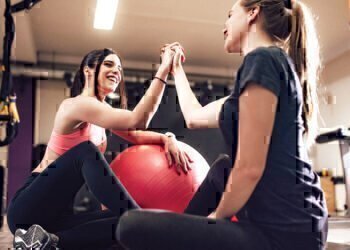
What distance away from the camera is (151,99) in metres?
1.80

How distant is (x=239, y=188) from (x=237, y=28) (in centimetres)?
55

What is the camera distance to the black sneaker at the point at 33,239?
66.9 inches

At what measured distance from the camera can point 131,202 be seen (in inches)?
64.8

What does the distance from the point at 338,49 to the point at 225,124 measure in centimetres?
712

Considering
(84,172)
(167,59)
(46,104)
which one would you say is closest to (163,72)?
(167,59)

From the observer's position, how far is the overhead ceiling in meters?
5.56

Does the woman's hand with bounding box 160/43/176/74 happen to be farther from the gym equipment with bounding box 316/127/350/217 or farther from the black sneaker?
the gym equipment with bounding box 316/127/350/217

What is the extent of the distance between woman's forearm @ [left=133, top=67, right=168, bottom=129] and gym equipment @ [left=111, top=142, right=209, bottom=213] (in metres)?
0.27

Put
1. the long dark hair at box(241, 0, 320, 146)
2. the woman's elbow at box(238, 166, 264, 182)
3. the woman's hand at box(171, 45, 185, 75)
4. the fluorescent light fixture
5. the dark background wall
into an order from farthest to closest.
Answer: the dark background wall, the fluorescent light fixture, the woman's hand at box(171, 45, 185, 75), the long dark hair at box(241, 0, 320, 146), the woman's elbow at box(238, 166, 264, 182)

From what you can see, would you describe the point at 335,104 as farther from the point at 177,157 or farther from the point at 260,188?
the point at 260,188

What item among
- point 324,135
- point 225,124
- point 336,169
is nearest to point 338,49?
point 336,169

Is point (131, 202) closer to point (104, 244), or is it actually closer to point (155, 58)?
point (104, 244)

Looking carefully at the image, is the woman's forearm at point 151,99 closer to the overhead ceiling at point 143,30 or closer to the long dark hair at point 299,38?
the long dark hair at point 299,38

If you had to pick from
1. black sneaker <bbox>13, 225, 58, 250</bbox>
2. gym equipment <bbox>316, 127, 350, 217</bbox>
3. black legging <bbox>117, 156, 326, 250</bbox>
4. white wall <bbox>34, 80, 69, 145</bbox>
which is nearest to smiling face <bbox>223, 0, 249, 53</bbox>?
black legging <bbox>117, 156, 326, 250</bbox>
